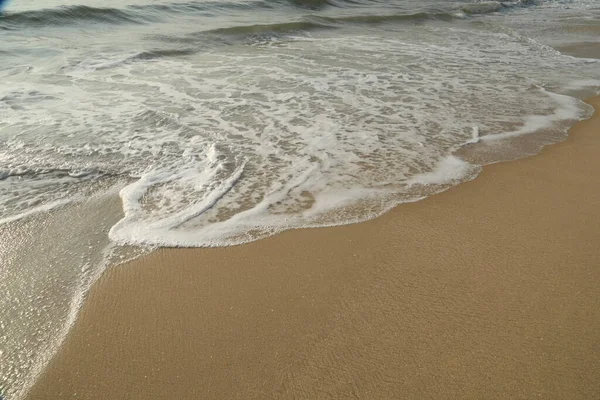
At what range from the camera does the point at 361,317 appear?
7.95 feet

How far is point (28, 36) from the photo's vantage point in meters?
9.72

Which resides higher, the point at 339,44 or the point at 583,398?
the point at 339,44

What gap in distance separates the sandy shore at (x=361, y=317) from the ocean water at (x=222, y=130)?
243 mm

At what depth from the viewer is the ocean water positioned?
3.06 meters

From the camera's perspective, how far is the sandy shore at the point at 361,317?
81.0 inches

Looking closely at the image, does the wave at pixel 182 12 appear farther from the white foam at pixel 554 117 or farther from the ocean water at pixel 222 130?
the white foam at pixel 554 117

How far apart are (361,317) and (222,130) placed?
3033 mm

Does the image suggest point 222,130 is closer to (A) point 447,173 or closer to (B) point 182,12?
(A) point 447,173

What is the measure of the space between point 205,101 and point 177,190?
8.21 feet

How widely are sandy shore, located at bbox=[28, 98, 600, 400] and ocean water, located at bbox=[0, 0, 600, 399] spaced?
24cm

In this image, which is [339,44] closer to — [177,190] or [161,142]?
[161,142]

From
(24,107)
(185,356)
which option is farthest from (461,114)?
(24,107)

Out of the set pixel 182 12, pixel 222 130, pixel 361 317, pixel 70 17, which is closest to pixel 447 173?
pixel 361 317

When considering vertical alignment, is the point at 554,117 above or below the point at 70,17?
below
